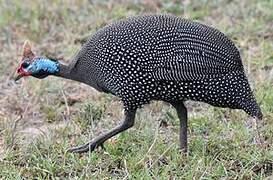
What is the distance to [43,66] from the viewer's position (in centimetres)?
490

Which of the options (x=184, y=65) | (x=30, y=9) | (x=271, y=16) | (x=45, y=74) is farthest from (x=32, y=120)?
(x=271, y=16)

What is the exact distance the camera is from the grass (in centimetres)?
459

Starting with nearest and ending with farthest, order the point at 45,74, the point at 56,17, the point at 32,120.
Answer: the point at 45,74 → the point at 32,120 → the point at 56,17

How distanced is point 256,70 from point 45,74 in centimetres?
197

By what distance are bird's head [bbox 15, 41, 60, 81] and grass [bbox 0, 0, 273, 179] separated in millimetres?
418

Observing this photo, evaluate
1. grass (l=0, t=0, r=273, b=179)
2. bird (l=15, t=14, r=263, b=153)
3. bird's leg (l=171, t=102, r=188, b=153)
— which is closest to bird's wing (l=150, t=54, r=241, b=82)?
bird (l=15, t=14, r=263, b=153)

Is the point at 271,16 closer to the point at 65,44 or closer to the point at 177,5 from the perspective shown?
the point at 177,5

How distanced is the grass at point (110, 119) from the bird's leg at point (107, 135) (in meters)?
0.06

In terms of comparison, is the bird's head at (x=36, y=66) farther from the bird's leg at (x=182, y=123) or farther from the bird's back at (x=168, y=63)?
the bird's leg at (x=182, y=123)

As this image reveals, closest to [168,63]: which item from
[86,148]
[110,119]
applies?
[86,148]

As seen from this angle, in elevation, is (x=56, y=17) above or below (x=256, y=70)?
above

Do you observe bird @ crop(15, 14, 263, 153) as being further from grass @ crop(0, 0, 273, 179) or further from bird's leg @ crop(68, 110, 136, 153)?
grass @ crop(0, 0, 273, 179)

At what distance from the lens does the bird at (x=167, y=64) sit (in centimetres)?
452

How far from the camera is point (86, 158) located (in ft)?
15.5
